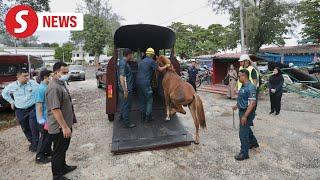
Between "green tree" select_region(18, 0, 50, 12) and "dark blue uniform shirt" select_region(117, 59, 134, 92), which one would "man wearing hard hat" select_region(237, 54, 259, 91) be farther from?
"green tree" select_region(18, 0, 50, 12)

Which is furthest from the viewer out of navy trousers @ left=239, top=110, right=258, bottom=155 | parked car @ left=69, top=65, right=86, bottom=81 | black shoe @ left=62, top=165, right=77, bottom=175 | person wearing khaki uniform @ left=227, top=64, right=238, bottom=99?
parked car @ left=69, top=65, right=86, bottom=81

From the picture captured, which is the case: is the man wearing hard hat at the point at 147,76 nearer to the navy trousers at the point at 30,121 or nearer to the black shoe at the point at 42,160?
the navy trousers at the point at 30,121

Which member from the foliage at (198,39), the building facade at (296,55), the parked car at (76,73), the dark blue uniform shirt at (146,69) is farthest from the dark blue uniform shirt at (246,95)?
the foliage at (198,39)

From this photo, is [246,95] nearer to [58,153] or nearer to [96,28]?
[58,153]

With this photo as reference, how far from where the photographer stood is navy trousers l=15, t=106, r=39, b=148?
21.4ft

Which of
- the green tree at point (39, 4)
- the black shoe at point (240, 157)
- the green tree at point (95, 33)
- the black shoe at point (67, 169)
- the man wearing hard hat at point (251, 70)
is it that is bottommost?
the black shoe at point (67, 169)

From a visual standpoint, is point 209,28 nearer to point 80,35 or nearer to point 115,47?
point 80,35

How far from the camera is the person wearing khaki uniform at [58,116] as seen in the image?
465 cm

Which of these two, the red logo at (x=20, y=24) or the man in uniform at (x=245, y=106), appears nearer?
the man in uniform at (x=245, y=106)

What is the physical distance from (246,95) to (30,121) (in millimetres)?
4482

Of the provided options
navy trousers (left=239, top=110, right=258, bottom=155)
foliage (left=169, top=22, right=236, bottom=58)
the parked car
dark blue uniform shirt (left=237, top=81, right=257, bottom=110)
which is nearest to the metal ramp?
navy trousers (left=239, top=110, right=258, bottom=155)

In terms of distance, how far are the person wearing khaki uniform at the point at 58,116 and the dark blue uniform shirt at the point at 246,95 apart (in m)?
3.10

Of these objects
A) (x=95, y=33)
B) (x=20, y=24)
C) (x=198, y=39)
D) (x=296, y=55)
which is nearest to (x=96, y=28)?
(x=95, y=33)

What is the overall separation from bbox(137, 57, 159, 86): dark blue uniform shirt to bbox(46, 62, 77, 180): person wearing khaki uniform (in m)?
2.51
